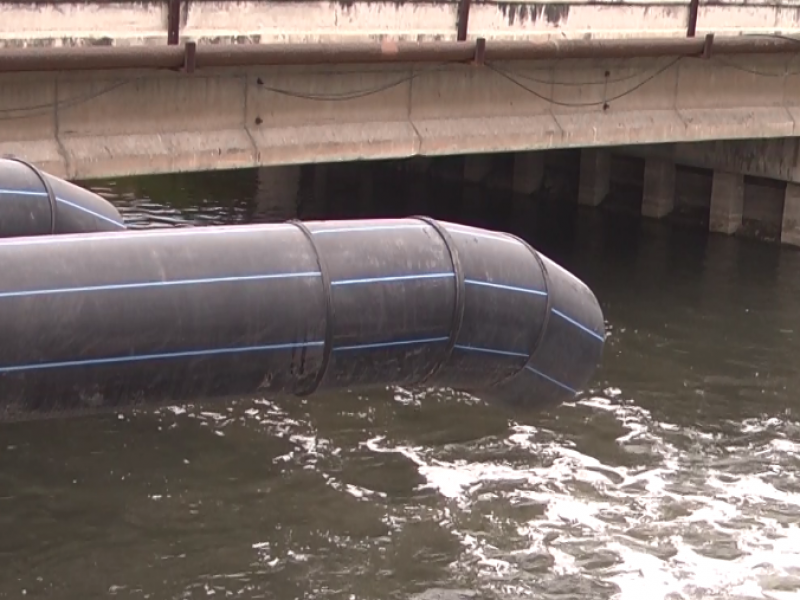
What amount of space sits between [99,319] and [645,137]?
12.7m

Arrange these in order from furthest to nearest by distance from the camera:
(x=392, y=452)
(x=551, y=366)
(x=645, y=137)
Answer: (x=645, y=137), (x=392, y=452), (x=551, y=366)

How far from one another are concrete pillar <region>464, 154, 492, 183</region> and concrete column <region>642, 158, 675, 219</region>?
3.87 meters

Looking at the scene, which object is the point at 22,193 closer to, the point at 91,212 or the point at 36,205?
the point at 36,205

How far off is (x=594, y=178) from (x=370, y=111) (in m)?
10.2

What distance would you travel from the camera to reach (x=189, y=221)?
2308 centimetres

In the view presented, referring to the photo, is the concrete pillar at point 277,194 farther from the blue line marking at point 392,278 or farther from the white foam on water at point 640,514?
the blue line marking at point 392,278

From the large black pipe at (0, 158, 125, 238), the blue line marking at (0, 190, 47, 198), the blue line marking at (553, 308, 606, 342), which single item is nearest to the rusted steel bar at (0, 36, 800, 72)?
the large black pipe at (0, 158, 125, 238)

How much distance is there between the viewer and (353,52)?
13992mm

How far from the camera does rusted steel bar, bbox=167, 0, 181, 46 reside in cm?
1280

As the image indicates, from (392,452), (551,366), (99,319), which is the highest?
(99,319)

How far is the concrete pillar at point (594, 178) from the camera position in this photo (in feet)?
79.9

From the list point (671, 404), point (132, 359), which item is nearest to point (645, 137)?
point (671, 404)

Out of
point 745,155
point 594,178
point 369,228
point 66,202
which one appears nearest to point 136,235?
point 369,228

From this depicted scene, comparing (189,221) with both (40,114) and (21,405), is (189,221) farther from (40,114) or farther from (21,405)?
(21,405)
